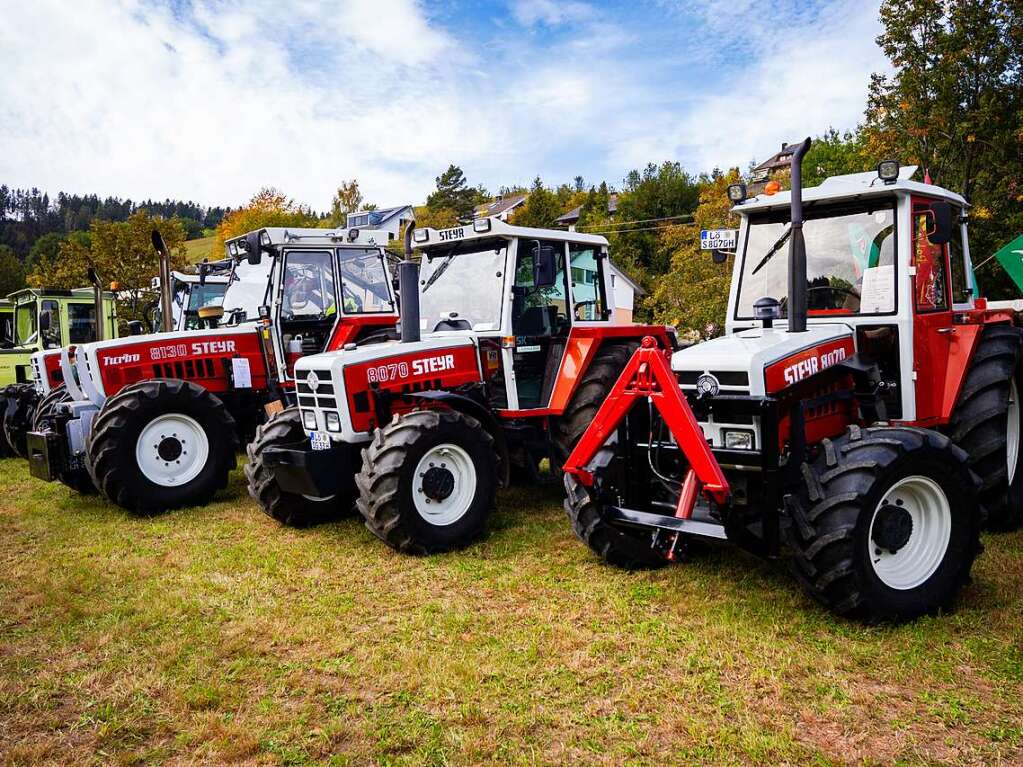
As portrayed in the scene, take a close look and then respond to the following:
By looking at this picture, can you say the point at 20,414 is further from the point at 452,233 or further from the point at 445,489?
the point at 445,489

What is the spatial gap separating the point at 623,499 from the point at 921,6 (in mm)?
14769

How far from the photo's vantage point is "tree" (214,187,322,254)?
38125 millimetres

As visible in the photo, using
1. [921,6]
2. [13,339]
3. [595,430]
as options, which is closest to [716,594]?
[595,430]

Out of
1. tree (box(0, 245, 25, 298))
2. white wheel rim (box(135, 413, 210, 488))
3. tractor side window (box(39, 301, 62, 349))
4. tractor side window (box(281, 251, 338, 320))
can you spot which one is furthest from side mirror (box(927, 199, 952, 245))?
tree (box(0, 245, 25, 298))

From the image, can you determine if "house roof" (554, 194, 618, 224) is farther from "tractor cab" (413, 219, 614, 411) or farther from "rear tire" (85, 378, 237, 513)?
"rear tire" (85, 378, 237, 513)

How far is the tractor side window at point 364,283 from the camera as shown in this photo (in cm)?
873

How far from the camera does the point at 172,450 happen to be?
24.0 ft

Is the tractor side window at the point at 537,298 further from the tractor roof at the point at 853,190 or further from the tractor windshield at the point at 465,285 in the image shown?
the tractor roof at the point at 853,190

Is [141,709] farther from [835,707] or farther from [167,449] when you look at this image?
[167,449]

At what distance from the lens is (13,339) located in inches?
538

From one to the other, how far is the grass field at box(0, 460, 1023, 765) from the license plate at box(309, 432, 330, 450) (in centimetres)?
89

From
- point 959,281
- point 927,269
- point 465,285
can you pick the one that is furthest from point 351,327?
point 959,281

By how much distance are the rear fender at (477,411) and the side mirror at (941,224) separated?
129 inches

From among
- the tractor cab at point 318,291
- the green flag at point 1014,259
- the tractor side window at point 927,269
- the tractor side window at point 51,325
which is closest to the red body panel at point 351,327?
the tractor cab at point 318,291
